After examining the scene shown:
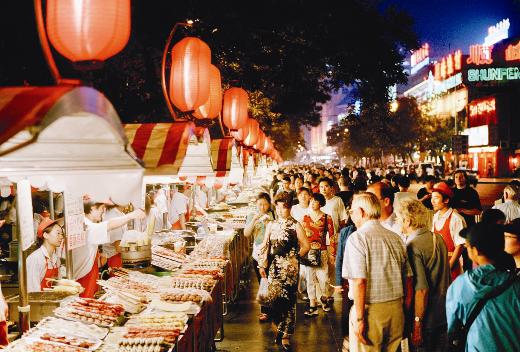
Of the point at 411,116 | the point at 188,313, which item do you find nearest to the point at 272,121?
the point at 188,313

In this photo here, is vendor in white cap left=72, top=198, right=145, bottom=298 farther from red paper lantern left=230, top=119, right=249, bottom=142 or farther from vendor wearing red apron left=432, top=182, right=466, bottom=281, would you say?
red paper lantern left=230, top=119, right=249, bottom=142

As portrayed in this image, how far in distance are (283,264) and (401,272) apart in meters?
2.54

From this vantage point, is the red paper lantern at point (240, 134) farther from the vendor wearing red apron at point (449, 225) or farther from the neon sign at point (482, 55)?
the neon sign at point (482, 55)

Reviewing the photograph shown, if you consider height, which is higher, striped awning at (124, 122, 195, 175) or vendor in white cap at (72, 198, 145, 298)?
striped awning at (124, 122, 195, 175)

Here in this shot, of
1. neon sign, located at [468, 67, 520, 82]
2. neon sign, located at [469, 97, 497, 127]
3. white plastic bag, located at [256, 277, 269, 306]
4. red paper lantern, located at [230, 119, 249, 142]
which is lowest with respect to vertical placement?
white plastic bag, located at [256, 277, 269, 306]

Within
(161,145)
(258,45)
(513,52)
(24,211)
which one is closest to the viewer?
(161,145)

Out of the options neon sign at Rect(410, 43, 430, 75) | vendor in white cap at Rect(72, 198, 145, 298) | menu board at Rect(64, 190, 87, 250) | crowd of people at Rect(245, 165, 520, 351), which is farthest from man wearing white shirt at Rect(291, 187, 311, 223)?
neon sign at Rect(410, 43, 430, 75)

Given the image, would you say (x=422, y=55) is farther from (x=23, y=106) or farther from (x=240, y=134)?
(x=23, y=106)

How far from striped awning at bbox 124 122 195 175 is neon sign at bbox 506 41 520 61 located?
58.4 metres

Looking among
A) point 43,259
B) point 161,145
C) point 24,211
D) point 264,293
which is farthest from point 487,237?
point 43,259

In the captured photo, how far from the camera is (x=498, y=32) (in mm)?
77438

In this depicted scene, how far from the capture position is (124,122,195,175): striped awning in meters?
5.80

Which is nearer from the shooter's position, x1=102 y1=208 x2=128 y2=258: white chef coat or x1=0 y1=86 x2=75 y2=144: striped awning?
x1=0 y1=86 x2=75 y2=144: striped awning

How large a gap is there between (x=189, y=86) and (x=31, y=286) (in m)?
3.33
